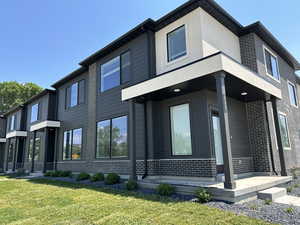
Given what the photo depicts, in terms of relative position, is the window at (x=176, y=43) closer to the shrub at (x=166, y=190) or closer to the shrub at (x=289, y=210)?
the shrub at (x=166, y=190)

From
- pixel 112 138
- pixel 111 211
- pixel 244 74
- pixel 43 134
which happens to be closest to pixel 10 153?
pixel 43 134

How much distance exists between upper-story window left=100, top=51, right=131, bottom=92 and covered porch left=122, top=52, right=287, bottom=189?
7.08 ft

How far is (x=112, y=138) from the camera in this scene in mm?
10227

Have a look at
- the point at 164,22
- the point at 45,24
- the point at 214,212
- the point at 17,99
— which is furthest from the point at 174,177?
the point at 17,99

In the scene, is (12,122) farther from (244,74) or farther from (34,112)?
(244,74)

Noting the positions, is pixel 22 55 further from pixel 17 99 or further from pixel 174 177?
pixel 174 177

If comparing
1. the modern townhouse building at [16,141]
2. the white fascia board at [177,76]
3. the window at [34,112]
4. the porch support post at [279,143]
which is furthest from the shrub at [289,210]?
the modern townhouse building at [16,141]

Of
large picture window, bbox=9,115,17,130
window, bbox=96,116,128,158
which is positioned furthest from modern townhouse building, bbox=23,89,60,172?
window, bbox=96,116,128,158

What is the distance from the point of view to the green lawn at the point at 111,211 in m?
4.02

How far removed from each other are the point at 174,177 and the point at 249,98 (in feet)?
14.4

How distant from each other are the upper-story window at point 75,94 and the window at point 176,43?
6.74 m

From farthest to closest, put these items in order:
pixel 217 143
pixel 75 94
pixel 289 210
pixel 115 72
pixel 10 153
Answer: pixel 10 153
pixel 75 94
pixel 115 72
pixel 217 143
pixel 289 210

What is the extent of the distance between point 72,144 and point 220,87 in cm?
1032

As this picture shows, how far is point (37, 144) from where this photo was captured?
16.6 meters
